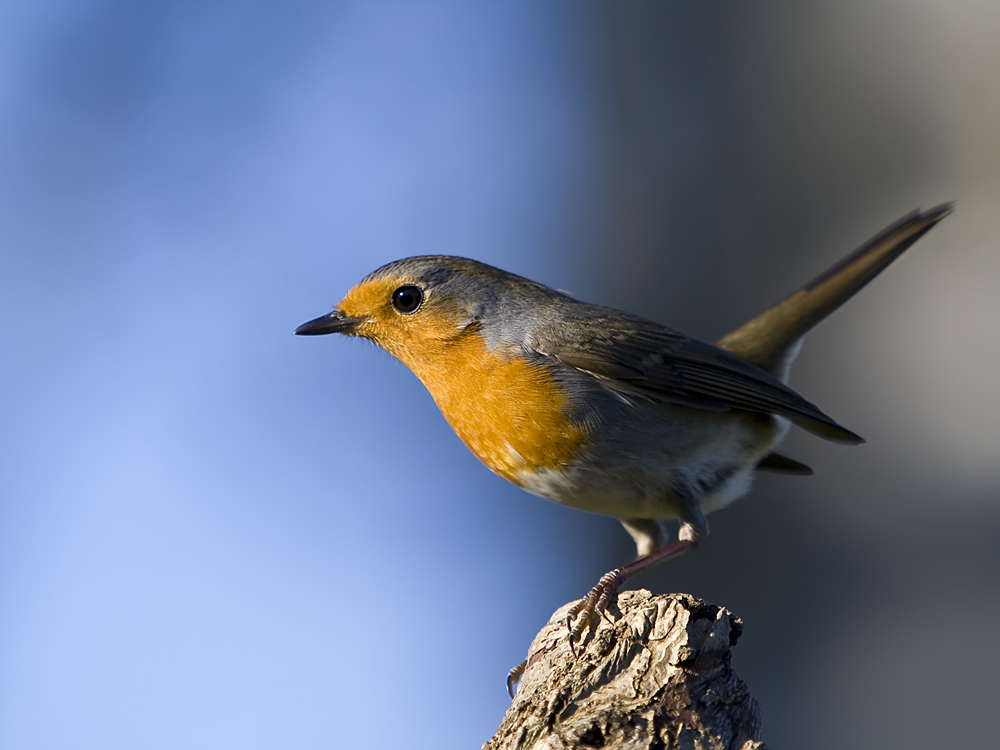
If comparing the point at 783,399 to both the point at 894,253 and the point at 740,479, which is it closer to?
the point at 740,479

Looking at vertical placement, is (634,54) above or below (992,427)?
above

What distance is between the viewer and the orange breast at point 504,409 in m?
3.02

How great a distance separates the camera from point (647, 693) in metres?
2.04

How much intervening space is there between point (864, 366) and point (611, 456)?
1.67 metres

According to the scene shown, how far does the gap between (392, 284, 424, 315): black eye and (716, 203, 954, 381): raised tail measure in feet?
4.91

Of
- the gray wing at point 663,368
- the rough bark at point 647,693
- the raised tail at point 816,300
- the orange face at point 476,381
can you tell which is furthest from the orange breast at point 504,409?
the raised tail at point 816,300

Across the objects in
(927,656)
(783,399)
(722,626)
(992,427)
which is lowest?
(927,656)

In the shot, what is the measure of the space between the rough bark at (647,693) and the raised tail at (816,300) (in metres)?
2.10

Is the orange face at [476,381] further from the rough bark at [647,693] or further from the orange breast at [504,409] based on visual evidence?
the rough bark at [647,693]

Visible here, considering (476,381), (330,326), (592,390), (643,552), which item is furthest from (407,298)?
(643,552)

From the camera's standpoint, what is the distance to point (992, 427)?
3.83 meters

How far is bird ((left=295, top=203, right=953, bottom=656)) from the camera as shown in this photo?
3084mm

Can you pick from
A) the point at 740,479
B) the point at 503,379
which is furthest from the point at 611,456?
the point at 740,479

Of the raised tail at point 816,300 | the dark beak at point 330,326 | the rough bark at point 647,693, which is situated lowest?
the rough bark at point 647,693
